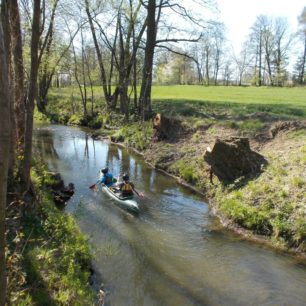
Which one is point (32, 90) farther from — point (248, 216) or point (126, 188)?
point (248, 216)

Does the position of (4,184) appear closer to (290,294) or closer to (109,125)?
(290,294)

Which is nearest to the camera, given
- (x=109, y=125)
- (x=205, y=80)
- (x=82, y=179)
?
(x=82, y=179)

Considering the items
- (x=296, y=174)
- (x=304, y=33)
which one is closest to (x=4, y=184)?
(x=296, y=174)

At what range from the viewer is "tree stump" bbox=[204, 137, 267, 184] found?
1217 centimetres

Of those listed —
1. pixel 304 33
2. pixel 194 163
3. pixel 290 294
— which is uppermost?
pixel 304 33

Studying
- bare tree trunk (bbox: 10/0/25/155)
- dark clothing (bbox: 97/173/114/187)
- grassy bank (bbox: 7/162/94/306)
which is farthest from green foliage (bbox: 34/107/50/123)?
grassy bank (bbox: 7/162/94/306)

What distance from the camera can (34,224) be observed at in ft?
24.7

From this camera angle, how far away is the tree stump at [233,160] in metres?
12.2

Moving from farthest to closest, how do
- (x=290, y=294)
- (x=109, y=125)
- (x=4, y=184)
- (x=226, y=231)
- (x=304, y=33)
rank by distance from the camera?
(x=304, y=33), (x=109, y=125), (x=226, y=231), (x=290, y=294), (x=4, y=184)

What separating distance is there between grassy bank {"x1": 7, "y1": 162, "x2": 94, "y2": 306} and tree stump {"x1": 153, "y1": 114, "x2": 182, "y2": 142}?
1096 cm

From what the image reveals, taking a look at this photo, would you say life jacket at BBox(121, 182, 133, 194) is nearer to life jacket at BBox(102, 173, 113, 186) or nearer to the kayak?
the kayak

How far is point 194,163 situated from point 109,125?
13367mm

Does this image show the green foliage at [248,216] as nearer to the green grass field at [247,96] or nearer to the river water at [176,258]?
the river water at [176,258]

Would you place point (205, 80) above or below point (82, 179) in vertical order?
above
